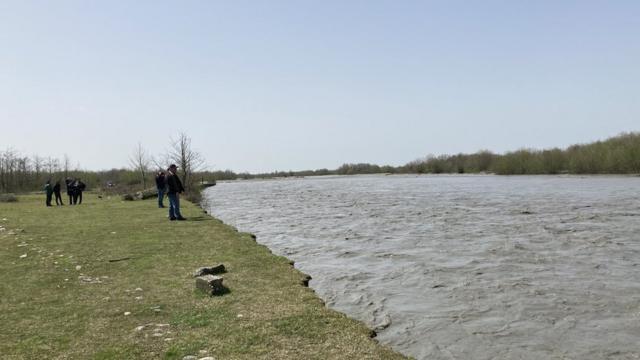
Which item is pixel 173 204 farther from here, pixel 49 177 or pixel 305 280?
pixel 49 177

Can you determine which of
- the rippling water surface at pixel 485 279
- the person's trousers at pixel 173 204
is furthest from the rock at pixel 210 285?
the person's trousers at pixel 173 204

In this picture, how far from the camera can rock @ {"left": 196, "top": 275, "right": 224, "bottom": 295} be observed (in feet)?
33.9

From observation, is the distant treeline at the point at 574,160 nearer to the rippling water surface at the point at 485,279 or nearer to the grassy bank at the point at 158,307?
the rippling water surface at the point at 485,279

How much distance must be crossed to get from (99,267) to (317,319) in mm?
7034

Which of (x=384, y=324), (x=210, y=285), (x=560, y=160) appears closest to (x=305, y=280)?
(x=210, y=285)

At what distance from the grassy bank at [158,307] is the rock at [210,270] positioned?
8.8 inches

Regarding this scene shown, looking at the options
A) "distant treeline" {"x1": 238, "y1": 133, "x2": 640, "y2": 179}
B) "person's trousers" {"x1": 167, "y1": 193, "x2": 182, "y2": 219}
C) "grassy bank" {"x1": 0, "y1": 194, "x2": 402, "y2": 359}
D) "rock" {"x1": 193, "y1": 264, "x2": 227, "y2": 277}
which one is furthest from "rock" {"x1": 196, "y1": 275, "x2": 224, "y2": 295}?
"distant treeline" {"x1": 238, "y1": 133, "x2": 640, "y2": 179}

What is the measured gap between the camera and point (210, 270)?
1208 centimetres

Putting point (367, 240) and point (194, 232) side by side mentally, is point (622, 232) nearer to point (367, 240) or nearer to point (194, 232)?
point (367, 240)

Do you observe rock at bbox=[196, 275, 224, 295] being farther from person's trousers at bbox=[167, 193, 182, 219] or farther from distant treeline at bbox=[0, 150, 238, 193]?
distant treeline at bbox=[0, 150, 238, 193]

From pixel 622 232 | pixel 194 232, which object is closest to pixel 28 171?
pixel 194 232

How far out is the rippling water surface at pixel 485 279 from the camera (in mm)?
8484

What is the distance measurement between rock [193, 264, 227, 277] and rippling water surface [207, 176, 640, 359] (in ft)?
7.59

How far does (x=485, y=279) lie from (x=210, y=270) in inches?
266
